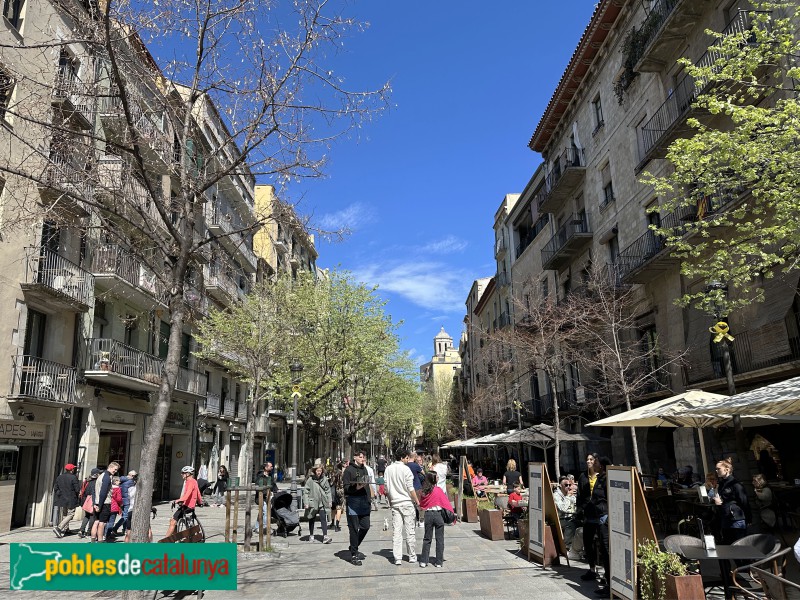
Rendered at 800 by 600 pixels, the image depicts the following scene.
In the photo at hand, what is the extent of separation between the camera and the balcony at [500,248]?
45.0m

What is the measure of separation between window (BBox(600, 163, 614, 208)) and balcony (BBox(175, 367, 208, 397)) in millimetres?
19422

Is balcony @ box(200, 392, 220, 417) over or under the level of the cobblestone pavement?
over

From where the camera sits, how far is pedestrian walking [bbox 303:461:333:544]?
1290 centimetres

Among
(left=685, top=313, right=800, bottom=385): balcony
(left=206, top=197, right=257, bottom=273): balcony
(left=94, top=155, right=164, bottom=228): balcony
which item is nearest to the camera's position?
(left=94, top=155, right=164, bottom=228): balcony

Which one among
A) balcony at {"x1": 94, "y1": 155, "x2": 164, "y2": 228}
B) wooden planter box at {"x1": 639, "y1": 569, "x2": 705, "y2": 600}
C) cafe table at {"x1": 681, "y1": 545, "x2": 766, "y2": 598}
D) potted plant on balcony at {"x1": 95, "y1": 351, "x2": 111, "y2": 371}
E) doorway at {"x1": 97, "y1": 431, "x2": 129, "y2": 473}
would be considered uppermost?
balcony at {"x1": 94, "y1": 155, "x2": 164, "y2": 228}

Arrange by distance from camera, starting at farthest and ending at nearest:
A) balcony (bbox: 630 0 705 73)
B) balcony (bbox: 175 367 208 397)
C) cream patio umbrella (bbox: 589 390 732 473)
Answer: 1. balcony (bbox: 175 367 208 397)
2. balcony (bbox: 630 0 705 73)
3. cream patio umbrella (bbox: 589 390 732 473)

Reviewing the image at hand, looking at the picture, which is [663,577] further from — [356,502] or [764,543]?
[356,502]

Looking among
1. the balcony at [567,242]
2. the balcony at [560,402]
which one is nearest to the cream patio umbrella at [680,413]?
the balcony at [560,402]

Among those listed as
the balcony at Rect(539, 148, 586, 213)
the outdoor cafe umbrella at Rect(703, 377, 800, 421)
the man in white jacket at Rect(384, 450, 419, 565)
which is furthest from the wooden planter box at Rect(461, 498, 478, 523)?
the balcony at Rect(539, 148, 586, 213)

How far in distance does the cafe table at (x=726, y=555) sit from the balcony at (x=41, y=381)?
587 inches

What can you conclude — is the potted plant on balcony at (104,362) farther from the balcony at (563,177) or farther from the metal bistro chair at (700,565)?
the balcony at (563,177)

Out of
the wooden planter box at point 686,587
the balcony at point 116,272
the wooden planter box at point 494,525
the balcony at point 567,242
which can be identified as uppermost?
the balcony at point 567,242

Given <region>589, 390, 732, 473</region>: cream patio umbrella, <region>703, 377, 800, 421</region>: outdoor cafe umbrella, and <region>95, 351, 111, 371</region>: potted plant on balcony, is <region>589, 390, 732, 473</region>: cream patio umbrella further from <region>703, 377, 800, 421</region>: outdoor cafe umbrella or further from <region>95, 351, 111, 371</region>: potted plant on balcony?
<region>95, 351, 111, 371</region>: potted plant on balcony

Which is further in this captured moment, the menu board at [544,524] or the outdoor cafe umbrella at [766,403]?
the menu board at [544,524]
